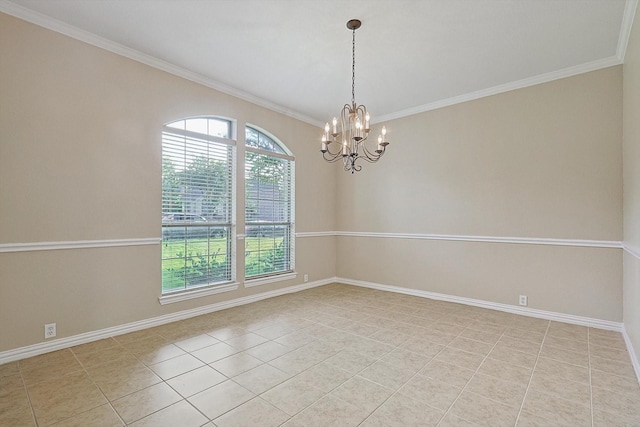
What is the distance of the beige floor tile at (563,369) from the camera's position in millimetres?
2365

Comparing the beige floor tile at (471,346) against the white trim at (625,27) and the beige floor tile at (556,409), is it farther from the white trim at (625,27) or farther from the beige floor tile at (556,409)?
the white trim at (625,27)

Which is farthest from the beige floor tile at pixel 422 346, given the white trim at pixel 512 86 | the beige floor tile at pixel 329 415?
the white trim at pixel 512 86

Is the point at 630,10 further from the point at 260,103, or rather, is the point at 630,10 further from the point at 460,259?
the point at 260,103

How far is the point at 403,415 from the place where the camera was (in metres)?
1.91

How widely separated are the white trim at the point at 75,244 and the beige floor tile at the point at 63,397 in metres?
1.15

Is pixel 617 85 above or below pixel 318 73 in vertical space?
below

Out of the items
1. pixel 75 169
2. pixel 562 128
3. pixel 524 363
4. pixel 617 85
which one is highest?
pixel 617 85

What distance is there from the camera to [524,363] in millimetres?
2600

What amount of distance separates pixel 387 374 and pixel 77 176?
11.0ft

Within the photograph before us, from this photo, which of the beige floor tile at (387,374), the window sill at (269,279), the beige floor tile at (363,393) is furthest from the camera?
the window sill at (269,279)

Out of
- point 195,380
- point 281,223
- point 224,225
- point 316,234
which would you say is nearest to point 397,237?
point 316,234

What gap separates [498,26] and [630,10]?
98cm

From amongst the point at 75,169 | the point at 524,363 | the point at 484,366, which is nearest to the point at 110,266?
the point at 75,169

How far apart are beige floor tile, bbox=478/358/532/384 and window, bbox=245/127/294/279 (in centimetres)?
312
